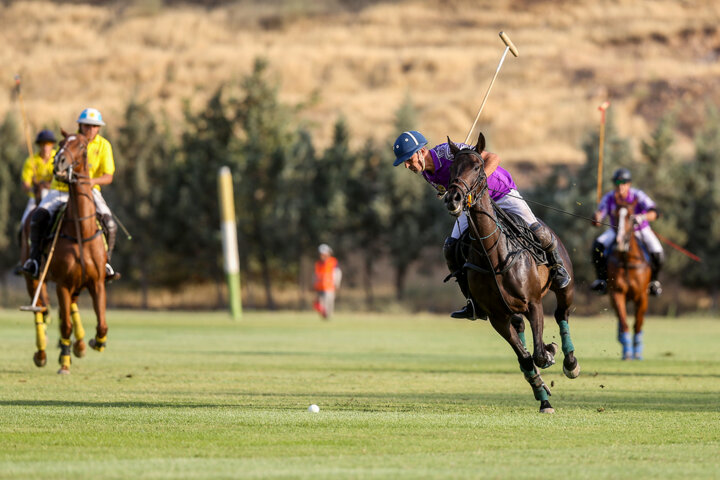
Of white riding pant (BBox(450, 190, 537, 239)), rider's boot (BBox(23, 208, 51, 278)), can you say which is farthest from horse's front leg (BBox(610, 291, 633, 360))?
rider's boot (BBox(23, 208, 51, 278))

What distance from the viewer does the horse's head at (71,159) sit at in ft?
53.0

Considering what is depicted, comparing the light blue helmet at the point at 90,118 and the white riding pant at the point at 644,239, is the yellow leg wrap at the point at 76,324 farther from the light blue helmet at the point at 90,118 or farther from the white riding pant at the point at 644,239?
the white riding pant at the point at 644,239

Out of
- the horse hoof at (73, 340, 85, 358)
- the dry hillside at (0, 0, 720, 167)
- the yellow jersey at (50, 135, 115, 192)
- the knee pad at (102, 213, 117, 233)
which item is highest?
the dry hillside at (0, 0, 720, 167)

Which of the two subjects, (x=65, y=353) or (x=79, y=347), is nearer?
(x=65, y=353)

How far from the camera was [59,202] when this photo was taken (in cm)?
1775

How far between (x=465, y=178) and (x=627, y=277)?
12306 mm

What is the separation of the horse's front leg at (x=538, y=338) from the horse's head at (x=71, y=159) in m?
6.46

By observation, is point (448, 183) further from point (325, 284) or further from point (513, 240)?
point (325, 284)

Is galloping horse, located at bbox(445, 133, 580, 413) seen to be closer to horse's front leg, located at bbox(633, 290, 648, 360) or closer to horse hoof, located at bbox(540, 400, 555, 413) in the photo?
horse hoof, located at bbox(540, 400, 555, 413)

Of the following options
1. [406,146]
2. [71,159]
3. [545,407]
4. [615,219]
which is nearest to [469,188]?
[406,146]

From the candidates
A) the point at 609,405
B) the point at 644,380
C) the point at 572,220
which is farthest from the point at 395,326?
the point at 609,405

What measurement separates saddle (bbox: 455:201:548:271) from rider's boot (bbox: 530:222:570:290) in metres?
0.07

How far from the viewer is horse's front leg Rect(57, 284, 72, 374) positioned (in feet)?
56.4

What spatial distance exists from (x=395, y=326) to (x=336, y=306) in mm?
18558
